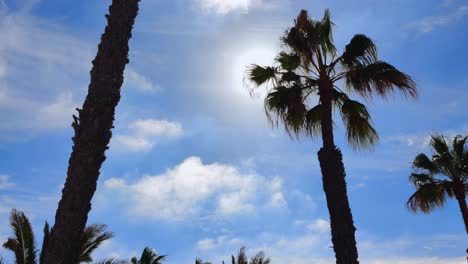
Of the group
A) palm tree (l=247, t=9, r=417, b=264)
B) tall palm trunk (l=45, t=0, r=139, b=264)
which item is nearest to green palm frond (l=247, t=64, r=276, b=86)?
palm tree (l=247, t=9, r=417, b=264)

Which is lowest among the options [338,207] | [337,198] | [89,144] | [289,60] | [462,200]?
[89,144]

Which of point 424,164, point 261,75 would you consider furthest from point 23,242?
point 424,164

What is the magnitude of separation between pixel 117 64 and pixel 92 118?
1.09 meters

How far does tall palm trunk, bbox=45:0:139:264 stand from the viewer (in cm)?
655

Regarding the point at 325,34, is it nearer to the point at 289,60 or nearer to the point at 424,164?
the point at 289,60

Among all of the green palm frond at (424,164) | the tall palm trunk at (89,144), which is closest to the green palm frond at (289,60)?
the tall palm trunk at (89,144)

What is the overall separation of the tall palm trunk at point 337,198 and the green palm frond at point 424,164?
1209cm

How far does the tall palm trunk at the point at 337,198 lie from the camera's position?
36.6ft

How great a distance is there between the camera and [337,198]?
1165cm

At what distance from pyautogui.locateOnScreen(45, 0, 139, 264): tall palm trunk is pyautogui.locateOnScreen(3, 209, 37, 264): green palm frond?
1355cm

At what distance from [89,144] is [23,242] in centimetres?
1428

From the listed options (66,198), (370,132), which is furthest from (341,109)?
(66,198)

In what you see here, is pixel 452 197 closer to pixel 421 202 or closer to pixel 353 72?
pixel 421 202

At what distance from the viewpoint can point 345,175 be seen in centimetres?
1214
